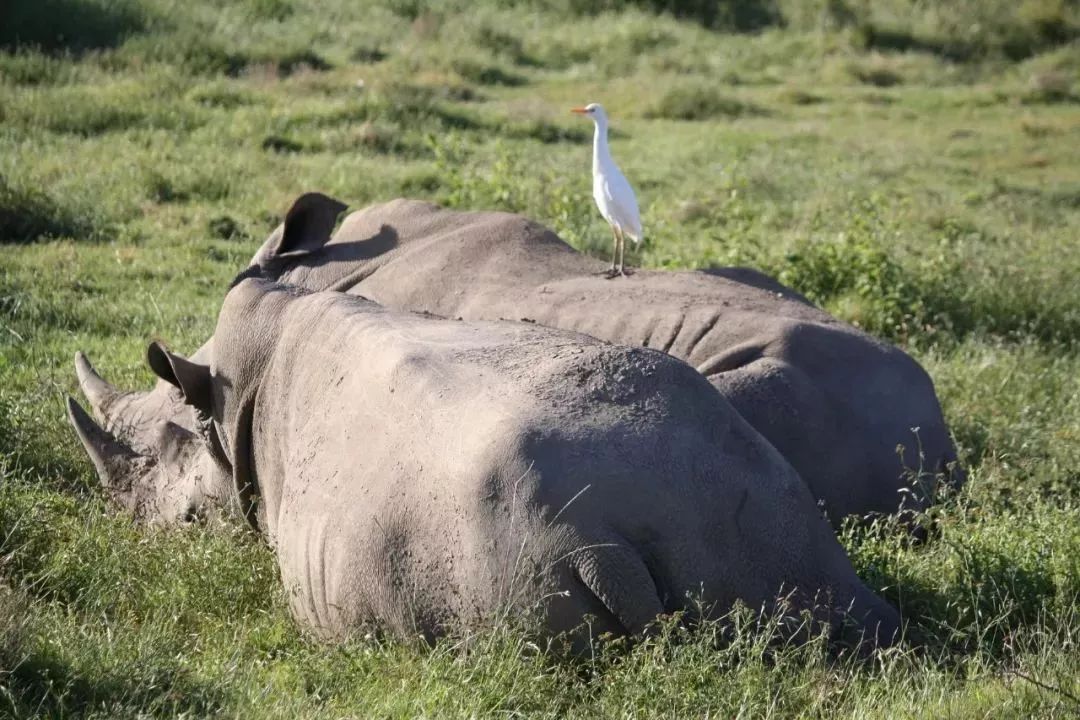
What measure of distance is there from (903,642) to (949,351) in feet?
16.1

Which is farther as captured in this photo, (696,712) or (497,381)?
(497,381)

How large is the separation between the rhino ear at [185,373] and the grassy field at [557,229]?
→ 19.6 inches

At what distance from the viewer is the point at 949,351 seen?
9031mm

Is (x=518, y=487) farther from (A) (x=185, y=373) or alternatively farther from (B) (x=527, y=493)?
(A) (x=185, y=373)

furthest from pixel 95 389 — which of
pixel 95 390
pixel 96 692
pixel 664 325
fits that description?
pixel 96 692

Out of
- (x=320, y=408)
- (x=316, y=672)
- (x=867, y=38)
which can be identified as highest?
(x=320, y=408)

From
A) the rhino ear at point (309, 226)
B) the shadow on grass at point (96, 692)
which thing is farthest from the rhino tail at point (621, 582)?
the rhino ear at point (309, 226)

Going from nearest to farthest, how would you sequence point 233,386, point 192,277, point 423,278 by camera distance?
point 233,386
point 423,278
point 192,277

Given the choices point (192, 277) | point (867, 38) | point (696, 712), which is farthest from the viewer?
point (867, 38)

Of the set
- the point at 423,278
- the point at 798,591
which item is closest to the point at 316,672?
the point at 798,591

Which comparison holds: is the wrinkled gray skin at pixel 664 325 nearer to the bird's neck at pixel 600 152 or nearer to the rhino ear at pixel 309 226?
the rhino ear at pixel 309 226

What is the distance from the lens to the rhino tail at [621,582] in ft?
13.3

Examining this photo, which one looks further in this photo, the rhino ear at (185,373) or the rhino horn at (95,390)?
the rhino horn at (95,390)

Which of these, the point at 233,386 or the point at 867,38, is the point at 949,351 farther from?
the point at 867,38
